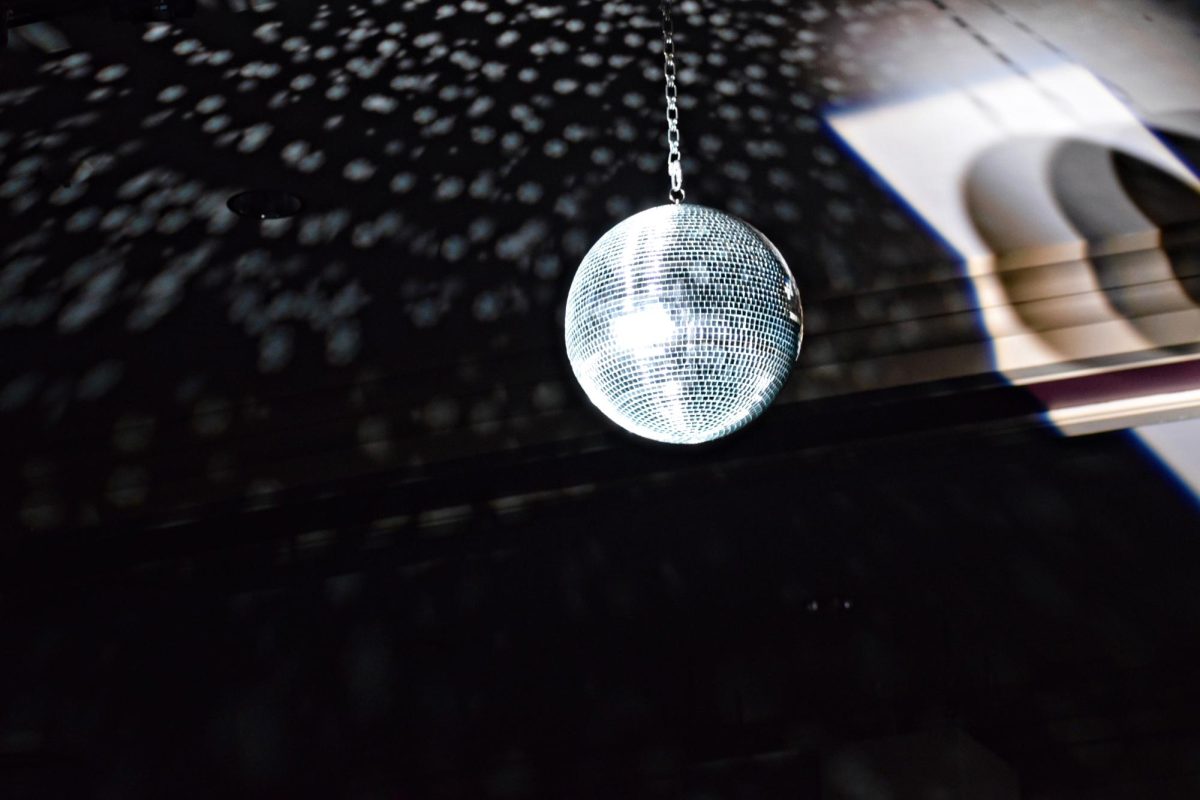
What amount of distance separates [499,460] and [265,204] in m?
1.08

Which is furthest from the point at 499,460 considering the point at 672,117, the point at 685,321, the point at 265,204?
the point at 685,321

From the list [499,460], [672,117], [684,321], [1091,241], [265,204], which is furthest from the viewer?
[499,460]

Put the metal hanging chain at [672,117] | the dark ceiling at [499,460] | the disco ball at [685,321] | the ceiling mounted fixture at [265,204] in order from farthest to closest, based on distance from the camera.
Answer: the ceiling mounted fixture at [265,204] → the dark ceiling at [499,460] → the metal hanging chain at [672,117] → the disco ball at [685,321]

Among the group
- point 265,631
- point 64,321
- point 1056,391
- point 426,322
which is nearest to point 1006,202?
point 1056,391

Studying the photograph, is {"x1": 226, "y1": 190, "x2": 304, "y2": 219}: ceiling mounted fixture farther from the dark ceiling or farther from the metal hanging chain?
the metal hanging chain

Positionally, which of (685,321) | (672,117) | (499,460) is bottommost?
(499,460)

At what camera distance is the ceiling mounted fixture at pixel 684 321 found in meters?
1.57

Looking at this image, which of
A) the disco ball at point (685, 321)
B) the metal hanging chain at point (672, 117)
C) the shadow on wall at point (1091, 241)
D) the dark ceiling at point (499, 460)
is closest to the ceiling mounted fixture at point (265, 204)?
the dark ceiling at point (499, 460)

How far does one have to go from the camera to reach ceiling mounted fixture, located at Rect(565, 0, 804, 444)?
157cm

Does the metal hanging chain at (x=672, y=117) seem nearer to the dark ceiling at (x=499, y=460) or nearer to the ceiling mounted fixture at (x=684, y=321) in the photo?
the ceiling mounted fixture at (x=684, y=321)

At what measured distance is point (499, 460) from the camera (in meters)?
3.34

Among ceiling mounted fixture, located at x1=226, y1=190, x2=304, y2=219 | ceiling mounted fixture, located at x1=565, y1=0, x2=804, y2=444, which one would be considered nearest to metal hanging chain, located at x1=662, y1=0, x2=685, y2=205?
ceiling mounted fixture, located at x1=565, y1=0, x2=804, y2=444

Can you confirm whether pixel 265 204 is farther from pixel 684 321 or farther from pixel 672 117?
pixel 684 321

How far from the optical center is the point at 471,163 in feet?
10.4
